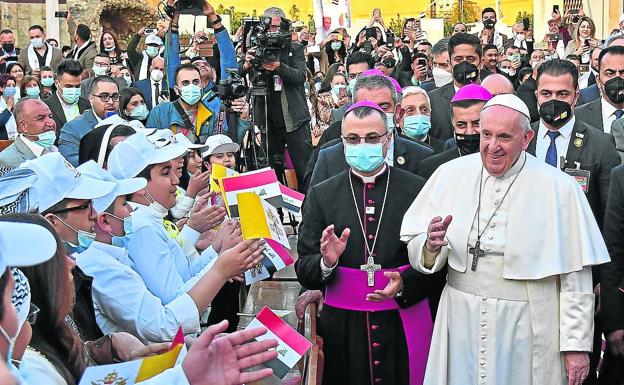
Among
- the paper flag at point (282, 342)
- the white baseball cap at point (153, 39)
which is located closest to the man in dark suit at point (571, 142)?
the paper flag at point (282, 342)

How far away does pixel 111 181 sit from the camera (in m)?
4.29

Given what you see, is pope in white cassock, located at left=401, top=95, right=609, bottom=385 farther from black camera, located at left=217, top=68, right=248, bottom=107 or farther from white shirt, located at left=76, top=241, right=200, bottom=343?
black camera, located at left=217, top=68, right=248, bottom=107

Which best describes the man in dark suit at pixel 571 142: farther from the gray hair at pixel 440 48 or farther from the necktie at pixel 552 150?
the gray hair at pixel 440 48

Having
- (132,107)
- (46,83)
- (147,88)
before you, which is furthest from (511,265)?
(46,83)

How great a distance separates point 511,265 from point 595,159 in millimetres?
1434

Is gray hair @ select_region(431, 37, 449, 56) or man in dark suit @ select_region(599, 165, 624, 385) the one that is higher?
gray hair @ select_region(431, 37, 449, 56)

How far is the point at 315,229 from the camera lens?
5.14m

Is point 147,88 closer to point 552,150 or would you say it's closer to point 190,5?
point 190,5

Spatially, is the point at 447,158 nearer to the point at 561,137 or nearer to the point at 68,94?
the point at 561,137

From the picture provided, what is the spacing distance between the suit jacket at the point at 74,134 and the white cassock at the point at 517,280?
15.2 feet

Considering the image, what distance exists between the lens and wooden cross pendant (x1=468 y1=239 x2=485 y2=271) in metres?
4.65

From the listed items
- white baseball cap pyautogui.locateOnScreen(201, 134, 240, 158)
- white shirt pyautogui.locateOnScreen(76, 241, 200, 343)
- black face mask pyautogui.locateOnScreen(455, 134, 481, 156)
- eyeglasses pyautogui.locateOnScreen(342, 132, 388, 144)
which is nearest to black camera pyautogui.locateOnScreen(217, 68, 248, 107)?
white baseball cap pyautogui.locateOnScreen(201, 134, 240, 158)

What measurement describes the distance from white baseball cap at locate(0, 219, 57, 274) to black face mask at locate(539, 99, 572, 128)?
433 cm

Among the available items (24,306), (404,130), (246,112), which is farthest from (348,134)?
(246,112)
